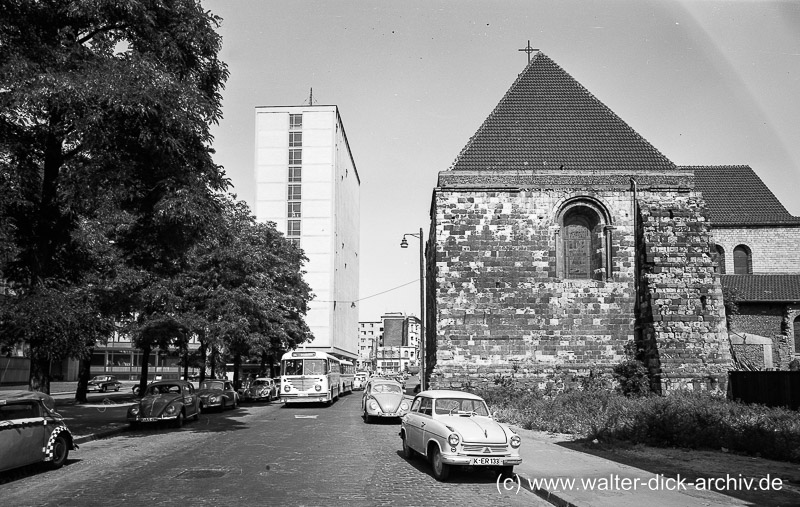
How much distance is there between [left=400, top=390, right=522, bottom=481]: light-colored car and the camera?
435 inches

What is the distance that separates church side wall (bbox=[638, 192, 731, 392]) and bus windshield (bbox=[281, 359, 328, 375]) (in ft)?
51.0

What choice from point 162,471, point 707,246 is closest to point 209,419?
point 162,471

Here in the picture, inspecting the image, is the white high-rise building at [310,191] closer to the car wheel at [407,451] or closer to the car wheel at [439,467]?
the car wheel at [407,451]

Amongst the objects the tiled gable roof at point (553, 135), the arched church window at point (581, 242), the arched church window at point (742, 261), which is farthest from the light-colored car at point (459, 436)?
the arched church window at point (742, 261)

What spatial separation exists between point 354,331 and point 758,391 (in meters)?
84.6

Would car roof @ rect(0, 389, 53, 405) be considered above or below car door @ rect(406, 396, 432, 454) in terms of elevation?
above

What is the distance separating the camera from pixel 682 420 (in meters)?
15.0

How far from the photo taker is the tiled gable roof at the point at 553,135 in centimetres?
3008

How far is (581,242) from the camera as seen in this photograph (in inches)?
1167

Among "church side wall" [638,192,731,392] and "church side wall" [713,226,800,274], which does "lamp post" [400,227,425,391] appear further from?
"church side wall" [713,226,800,274]

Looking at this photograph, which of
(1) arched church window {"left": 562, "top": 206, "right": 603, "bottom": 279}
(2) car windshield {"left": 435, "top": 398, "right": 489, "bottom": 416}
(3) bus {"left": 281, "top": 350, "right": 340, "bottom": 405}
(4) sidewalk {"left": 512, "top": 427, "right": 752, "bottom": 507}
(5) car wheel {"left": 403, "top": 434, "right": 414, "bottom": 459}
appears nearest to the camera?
(4) sidewalk {"left": 512, "top": 427, "right": 752, "bottom": 507}

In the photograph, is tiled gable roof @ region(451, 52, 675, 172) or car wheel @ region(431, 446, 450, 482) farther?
tiled gable roof @ region(451, 52, 675, 172)

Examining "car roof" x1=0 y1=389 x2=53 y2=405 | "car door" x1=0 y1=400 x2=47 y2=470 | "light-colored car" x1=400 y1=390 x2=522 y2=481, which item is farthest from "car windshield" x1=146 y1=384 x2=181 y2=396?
"light-colored car" x1=400 y1=390 x2=522 y2=481

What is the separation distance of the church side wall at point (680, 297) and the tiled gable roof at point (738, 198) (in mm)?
15609
